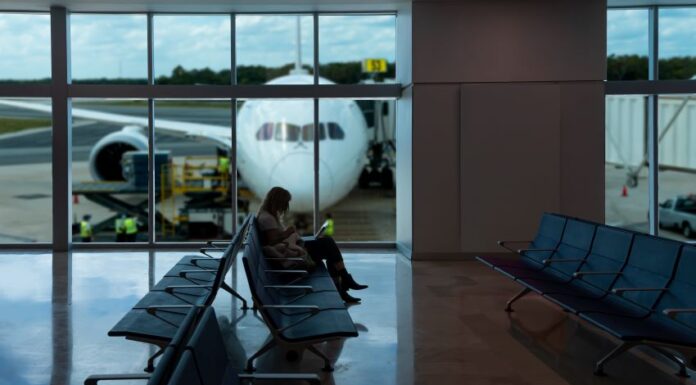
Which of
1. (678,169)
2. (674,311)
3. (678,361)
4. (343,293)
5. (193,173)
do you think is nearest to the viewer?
(674,311)

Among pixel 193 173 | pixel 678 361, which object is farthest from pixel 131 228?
pixel 678 361

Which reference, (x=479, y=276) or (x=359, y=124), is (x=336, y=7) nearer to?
(x=359, y=124)

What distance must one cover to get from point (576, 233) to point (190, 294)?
298 centimetres

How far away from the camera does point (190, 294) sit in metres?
4.99

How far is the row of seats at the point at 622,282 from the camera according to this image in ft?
13.3

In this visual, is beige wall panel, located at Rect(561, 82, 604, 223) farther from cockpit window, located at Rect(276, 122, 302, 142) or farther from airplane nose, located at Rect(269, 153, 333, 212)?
cockpit window, located at Rect(276, 122, 302, 142)

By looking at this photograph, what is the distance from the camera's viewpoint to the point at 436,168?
9250 mm

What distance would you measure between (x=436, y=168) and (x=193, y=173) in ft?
15.7

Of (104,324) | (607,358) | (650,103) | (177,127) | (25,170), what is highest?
(650,103)

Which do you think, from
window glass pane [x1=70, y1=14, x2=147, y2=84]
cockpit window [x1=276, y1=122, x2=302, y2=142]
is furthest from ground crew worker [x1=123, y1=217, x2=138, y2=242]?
cockpit window [x1=276, y1=122, x2=302, y2=142]

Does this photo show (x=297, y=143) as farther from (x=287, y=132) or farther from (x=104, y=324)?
(x=104, y=324)

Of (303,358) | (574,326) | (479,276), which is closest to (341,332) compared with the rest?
(303,358)

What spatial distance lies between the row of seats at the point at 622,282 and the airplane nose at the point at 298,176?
4635 millimetres

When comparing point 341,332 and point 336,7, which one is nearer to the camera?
point 341,332
